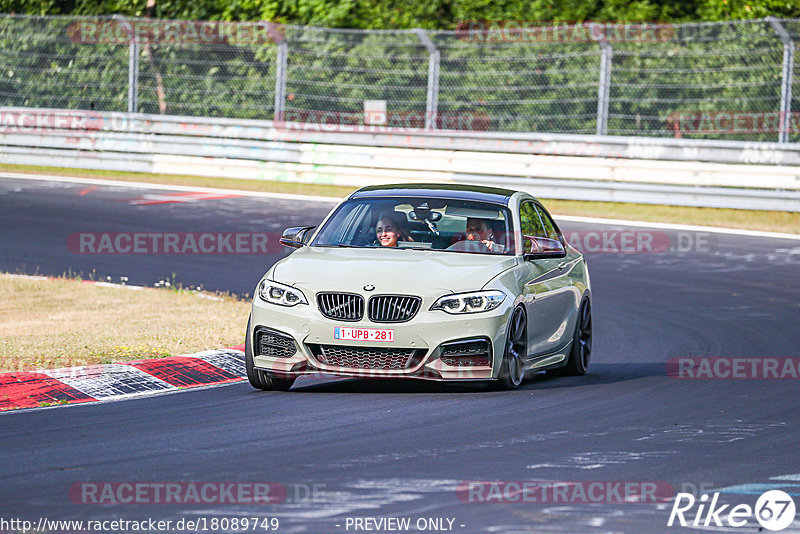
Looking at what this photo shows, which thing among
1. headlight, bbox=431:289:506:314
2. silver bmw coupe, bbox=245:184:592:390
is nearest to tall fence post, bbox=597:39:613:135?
silver bmw coupe, bbox=245:184:592:390

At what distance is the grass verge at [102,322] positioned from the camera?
433 inches

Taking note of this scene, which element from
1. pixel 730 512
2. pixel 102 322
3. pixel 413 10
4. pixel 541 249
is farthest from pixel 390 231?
pixel 413 10

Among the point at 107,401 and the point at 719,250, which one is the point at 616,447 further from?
the point at 719,250

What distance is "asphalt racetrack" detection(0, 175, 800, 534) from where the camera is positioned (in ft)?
20.7

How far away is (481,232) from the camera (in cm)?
1073

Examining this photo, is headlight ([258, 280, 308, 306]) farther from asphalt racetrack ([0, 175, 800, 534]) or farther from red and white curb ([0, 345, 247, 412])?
red and white curb ([0, 345, 247, 412])

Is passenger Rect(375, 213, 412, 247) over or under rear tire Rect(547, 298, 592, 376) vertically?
over

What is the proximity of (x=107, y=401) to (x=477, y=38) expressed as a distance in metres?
17.1

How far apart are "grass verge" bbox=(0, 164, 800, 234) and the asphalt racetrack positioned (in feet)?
27.1

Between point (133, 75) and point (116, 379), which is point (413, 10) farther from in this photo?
point (116, 379)

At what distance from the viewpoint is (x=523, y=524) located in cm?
613

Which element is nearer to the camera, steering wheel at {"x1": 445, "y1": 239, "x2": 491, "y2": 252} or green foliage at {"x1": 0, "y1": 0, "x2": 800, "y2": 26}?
steering wheel at {"x1": 445, "y1": 239, "x2": 491, "y2": 252}

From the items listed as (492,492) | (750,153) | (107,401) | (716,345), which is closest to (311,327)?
(107,401)

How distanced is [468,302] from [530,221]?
199 centimetres
